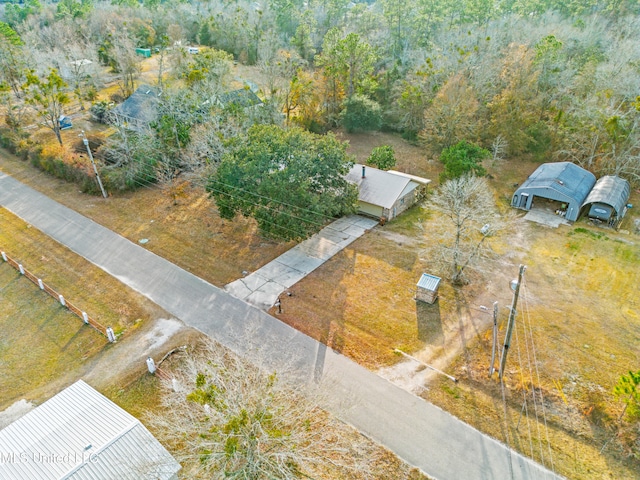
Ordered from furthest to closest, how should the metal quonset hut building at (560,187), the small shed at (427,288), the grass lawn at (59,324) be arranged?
the metal quonset hut building at (560,187) < the small shed at (427,288) < the grass lawn at (59,324)

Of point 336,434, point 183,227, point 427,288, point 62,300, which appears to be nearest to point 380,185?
point 427,288

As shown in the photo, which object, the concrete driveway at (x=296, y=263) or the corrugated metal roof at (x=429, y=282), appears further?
the concrete driveway at (x=296, y=263)

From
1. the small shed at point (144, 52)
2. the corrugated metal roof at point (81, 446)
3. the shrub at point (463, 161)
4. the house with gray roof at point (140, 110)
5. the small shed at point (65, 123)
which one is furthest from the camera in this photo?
the small shed at point (144, 52)

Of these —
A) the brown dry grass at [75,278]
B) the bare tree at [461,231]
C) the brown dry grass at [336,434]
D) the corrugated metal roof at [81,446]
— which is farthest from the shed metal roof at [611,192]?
the corrugated metal roof at [81,446]

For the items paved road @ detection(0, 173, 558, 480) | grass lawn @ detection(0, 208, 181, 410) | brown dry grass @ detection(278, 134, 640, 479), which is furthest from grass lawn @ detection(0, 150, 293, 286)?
brown dry grass @ detection(278, 134, 640, 479)

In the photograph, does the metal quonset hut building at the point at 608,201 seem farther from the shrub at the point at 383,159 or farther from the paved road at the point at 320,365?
the paved road at the point at 320,365

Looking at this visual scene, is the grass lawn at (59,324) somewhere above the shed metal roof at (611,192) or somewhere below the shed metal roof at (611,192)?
below

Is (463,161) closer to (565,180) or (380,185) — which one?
(380,185)

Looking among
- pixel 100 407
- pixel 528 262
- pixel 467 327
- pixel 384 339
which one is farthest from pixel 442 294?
pixel 100 407
